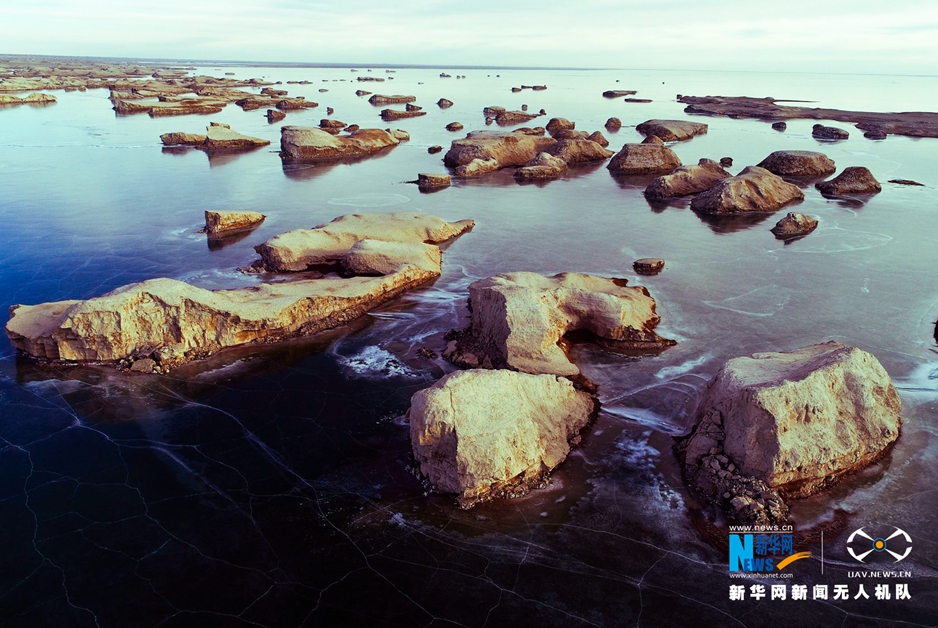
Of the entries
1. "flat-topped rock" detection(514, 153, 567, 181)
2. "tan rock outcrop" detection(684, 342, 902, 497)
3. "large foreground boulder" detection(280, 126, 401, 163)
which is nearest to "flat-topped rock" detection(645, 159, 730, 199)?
"flat-topped rock" detection(514, 153, 567, 181)

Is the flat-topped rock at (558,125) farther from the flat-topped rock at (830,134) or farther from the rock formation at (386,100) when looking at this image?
the rock formation at (386,100)

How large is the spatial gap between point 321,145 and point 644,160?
20682 millimetres

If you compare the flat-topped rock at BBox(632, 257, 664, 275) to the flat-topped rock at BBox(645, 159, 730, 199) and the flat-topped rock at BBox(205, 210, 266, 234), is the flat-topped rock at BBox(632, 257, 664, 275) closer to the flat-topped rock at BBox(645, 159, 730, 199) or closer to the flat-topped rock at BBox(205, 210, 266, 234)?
the flat-topped rock at BBox(645, 159, 730, 199)

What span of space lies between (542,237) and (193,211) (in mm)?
15097

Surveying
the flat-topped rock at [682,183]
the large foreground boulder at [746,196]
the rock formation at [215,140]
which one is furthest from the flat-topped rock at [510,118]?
the large foreground boulder at [746,196]

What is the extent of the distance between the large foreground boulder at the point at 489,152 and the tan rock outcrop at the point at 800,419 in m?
27.2

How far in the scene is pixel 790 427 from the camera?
950cm

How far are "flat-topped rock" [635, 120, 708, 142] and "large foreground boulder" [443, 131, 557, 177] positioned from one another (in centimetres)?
1276

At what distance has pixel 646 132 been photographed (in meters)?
51.2

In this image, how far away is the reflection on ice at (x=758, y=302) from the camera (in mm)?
16703

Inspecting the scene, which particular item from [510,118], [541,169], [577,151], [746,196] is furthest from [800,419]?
[510,118]

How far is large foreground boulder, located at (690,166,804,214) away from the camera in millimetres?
27391

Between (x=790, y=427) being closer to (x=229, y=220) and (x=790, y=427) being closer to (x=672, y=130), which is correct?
(x=229, y=220)

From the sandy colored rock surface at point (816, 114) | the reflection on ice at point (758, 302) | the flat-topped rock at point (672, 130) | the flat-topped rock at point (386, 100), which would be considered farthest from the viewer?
the flat-topped rock at point (386, 100)
